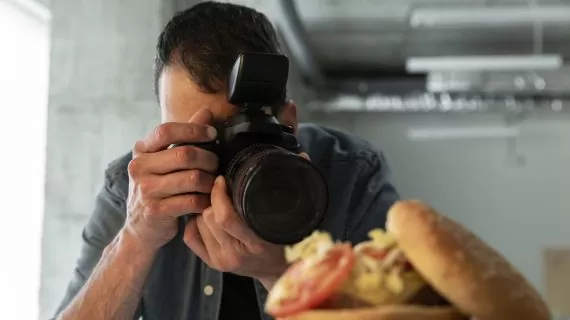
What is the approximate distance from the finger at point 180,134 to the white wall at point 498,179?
2.63 m

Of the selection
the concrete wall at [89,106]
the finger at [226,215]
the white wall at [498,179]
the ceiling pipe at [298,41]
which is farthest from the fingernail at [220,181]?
the white wall at [498,179]

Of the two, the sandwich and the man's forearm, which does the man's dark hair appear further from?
the sandwich

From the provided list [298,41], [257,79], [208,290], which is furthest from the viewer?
[298,41]

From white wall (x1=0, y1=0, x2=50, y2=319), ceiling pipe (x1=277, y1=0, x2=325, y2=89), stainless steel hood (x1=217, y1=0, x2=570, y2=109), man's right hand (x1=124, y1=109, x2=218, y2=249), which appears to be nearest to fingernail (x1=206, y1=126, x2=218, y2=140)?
man's right hand (x1=124, y1=109, x2=218, y2=249)

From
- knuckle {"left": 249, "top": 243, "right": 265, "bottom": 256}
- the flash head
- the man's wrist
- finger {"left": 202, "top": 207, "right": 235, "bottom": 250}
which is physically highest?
the flash head

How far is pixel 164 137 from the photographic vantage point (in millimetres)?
731

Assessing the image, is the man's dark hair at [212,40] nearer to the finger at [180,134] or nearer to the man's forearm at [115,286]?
the finger at [180,134]

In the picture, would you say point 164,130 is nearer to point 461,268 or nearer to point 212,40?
point 212,40

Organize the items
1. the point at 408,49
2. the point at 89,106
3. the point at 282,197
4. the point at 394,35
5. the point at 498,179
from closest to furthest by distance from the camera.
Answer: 1. the point at 282,197
2. the point at 89,106
3. the point at 394,35
4. the point at 408,49
5. the point at 498,179

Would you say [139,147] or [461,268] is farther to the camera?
[139,147]

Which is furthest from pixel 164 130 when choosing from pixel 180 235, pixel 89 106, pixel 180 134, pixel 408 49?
pixel 408 49

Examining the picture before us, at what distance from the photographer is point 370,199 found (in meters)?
0.96

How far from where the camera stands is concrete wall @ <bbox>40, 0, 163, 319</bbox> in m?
1.67

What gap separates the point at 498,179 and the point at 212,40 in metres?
2.66
